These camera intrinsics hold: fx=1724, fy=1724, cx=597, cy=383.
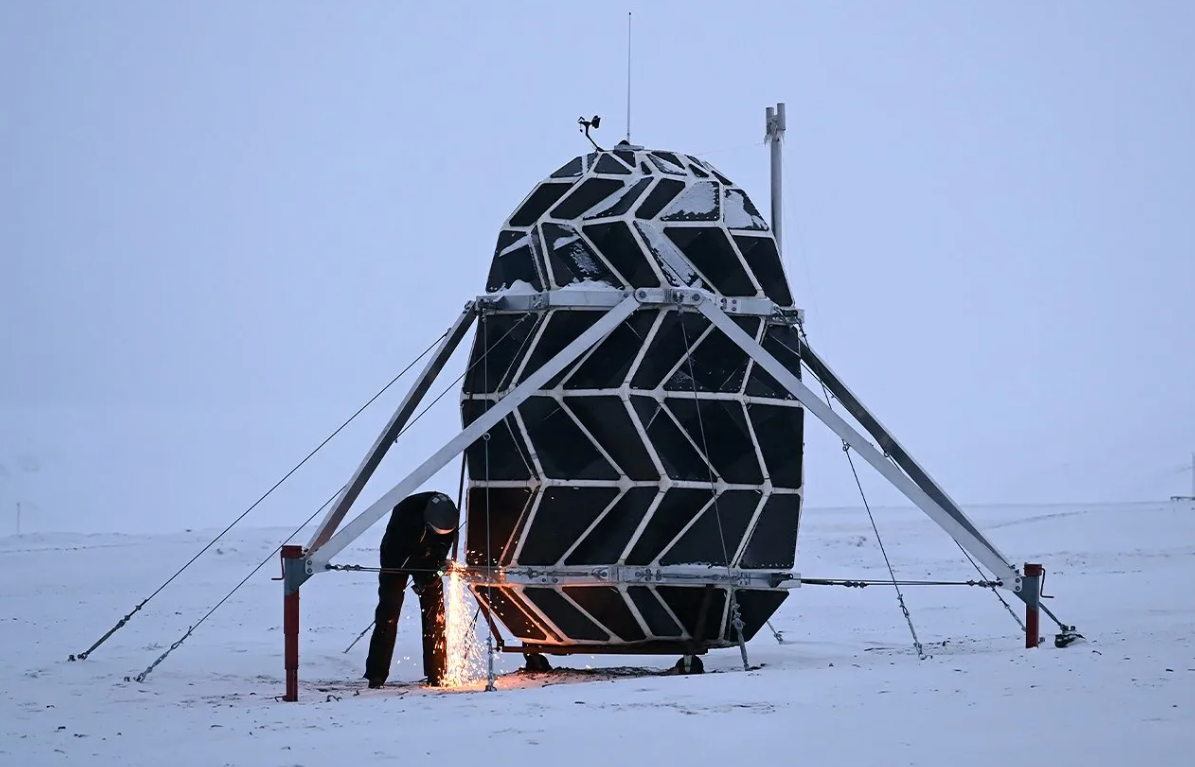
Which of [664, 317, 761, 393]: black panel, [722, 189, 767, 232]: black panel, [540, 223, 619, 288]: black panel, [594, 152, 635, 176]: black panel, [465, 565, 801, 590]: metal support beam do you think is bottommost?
[465, 565, 801, 590]: metal support beam

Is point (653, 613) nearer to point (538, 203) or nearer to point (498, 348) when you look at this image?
point (498, 348)

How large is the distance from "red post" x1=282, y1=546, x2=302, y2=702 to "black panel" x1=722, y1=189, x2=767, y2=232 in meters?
5.31

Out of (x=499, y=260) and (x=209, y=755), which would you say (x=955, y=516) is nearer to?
(x=499, y=260)

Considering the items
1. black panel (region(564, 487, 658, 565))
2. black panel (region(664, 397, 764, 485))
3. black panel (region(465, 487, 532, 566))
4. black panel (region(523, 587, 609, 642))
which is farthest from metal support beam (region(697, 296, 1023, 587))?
black panel (region(523, 587, 609, 642))

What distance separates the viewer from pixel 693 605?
16.0 m

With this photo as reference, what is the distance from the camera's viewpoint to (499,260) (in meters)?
16.7

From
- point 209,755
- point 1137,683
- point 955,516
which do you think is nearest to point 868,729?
point 1137,683

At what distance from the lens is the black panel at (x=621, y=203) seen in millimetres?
16328

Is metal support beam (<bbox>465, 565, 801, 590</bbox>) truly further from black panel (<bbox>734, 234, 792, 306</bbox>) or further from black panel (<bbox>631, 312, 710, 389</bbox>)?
black panel (<bbox>734, 234, 792, 306</bbox>)

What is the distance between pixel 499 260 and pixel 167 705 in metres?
5.55

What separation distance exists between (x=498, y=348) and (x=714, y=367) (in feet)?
6.74

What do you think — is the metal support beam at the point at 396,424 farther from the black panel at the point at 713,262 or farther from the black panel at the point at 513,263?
the black panel at the point at 713,262

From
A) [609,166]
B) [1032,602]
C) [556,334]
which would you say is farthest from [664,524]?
[609,166]

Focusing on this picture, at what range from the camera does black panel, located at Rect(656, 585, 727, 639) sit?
623 inches
